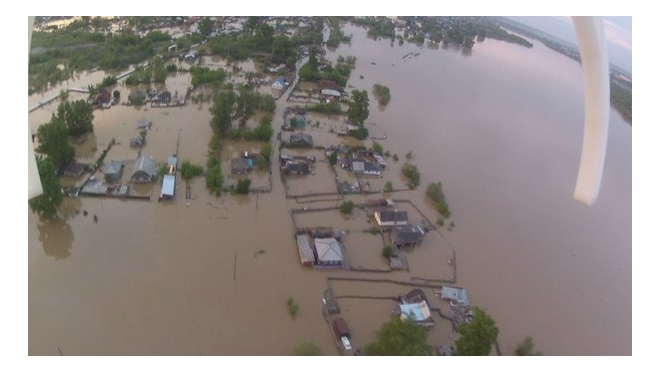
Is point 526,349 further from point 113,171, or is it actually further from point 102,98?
point 102,98

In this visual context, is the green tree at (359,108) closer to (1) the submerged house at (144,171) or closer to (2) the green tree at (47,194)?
(1) the submerged house at (144,171)

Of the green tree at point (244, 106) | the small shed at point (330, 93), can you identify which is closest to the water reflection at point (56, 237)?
the green tree at point (244, 106)

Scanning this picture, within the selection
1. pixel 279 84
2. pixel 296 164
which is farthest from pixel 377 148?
pixel 279 84

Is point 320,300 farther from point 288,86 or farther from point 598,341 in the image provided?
point 288,86

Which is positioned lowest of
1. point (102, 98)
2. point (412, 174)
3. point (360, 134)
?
point (412, 174)

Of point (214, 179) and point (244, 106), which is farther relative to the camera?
point (244, 106)

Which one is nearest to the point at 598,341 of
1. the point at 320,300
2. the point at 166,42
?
the point at 320,300
